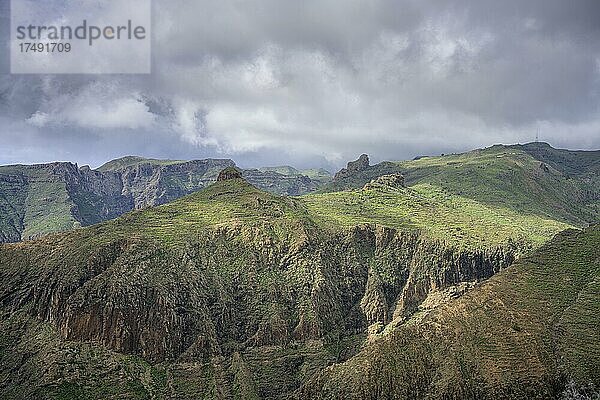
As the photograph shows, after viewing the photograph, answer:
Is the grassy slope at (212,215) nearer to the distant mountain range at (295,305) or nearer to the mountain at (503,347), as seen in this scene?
the distant mountain range at (295,305)

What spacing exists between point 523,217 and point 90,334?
466ft

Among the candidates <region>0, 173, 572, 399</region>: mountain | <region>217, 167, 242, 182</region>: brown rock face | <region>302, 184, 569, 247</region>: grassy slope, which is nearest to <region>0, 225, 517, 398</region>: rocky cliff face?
<region>0, 173, 572, 399</region>: mountain

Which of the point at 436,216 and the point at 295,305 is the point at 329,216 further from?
the point at 295,305

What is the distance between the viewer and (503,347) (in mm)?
64875

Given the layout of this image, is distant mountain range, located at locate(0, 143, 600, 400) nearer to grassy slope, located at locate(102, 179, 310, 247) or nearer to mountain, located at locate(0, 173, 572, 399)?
mountain, located at locate(0, 173, 572, 399)

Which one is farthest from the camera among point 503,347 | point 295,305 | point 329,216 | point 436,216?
point 436,216

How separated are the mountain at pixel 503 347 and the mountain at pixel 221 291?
4.24m

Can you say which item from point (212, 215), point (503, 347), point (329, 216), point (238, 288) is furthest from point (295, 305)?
point (503, 347)

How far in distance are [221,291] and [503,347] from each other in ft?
203

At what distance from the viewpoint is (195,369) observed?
316 feet

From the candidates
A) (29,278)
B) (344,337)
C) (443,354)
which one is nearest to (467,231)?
(344,337)

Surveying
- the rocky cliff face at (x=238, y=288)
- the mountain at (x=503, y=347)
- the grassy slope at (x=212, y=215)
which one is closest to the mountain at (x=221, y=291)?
the rocky cliff face at (x=238, y=288)

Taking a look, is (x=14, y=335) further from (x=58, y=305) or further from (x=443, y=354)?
(x=443, y=354)

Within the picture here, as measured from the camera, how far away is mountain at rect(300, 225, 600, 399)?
59875mm
